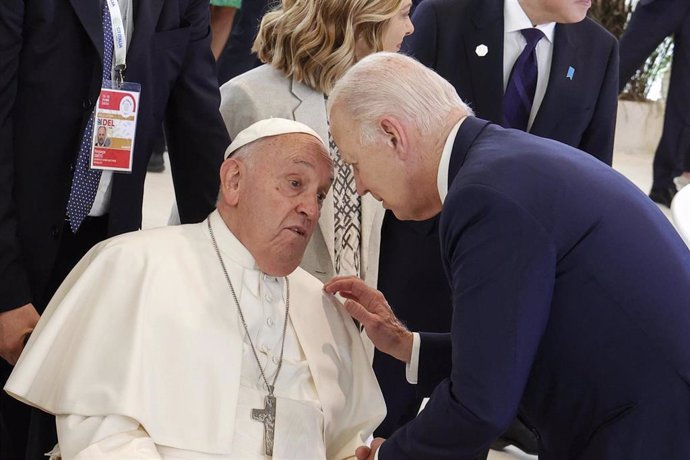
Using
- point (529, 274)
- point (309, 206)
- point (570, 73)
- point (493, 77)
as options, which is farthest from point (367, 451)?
point (570, 73)

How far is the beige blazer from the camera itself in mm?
3514

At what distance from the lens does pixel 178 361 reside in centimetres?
280

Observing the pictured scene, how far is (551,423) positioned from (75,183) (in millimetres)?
1384

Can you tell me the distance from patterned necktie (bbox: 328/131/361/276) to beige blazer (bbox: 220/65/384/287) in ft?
0.08

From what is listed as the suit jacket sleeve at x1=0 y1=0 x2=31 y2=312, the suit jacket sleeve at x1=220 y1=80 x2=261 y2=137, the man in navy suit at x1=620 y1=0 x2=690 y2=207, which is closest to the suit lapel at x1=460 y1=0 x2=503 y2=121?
the suit jacket sleeve at x1=220 y1=80 x2=261 y2=137

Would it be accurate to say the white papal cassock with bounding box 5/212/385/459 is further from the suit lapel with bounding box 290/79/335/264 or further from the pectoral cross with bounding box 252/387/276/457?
the suit lapel with bounding box 290/79/335/264

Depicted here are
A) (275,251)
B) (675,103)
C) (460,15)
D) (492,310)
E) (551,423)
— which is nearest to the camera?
(492,310)

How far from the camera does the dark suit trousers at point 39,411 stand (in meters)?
3.01

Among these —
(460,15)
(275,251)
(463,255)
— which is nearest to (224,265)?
(275,251)

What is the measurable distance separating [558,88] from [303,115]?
0.90 metres

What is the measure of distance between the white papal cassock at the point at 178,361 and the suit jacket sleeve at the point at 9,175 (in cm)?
12

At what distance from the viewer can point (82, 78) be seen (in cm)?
295

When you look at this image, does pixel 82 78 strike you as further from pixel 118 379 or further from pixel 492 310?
pixel 492 310

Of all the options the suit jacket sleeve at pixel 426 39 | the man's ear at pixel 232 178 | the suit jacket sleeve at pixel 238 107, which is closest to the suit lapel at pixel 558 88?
the suit jacket sleeve at pixel 426 39
